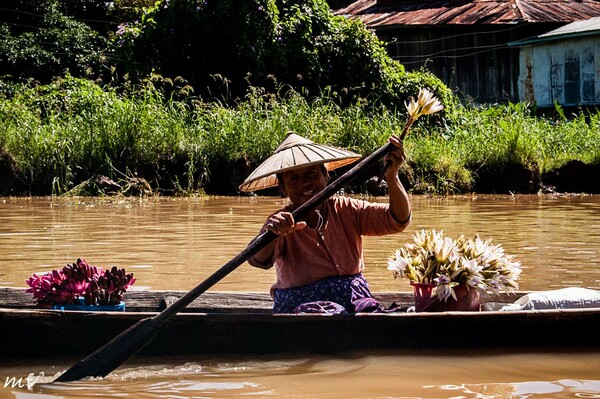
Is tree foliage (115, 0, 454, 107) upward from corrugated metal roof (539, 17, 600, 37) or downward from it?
downward

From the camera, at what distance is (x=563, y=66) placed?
62.0 ft

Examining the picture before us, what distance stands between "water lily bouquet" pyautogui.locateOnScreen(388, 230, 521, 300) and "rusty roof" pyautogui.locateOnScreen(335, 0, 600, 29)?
1532 cm

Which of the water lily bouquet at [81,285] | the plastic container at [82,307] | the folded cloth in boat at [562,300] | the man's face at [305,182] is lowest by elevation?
the folded cloth in boat at [562,300]

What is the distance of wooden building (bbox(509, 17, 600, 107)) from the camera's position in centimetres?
1839

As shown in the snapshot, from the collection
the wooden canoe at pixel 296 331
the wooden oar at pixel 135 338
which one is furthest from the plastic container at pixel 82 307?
the wooden oar at pixel 135 338

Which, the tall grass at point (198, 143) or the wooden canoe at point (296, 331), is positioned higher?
the tall grass at point (198, 143)

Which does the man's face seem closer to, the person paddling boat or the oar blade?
the person paddling boat

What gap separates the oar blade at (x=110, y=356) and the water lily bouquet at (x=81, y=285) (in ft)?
1.71

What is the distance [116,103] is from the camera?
1258 cm

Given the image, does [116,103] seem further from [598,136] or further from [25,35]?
[25,35]

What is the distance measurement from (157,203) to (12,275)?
4874mm

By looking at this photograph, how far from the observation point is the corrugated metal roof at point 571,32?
17.8 metres

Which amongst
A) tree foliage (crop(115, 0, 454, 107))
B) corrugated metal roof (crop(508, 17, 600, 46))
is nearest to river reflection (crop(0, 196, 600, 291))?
tree foliage (crop(115, 0, 454, 107))

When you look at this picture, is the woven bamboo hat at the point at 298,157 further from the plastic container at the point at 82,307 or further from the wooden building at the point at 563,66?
the wooden building at the point at 563,66
